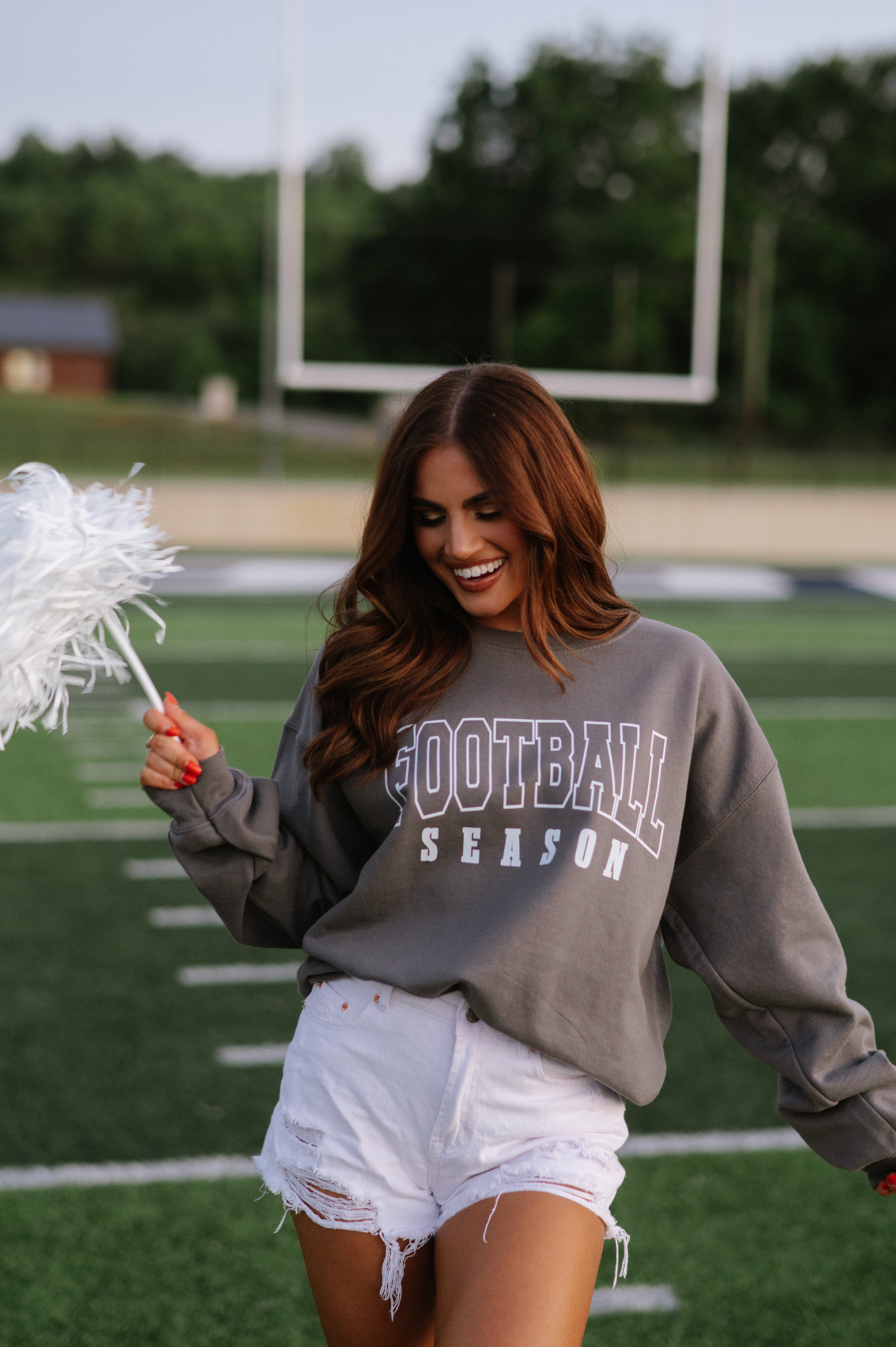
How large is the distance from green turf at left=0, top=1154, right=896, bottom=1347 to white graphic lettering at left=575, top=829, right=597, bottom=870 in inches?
50.2

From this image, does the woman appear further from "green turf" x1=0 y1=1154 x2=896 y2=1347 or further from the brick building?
the brick building

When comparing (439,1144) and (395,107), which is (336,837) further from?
(395,107)

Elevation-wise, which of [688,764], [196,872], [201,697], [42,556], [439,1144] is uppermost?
[42,556]

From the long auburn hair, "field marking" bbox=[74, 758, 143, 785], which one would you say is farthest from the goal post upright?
the long auburn hair

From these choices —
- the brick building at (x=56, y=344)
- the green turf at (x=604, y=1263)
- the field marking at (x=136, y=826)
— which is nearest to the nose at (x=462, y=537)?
the green turf at (x=604, y=1263)

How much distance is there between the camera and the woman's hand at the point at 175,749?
163 cm

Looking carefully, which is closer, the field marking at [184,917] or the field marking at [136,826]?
the field marking at [184,917]

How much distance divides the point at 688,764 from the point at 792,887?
7.0 inches

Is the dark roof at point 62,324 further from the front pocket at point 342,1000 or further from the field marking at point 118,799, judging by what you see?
the front pocket at point 342,1000

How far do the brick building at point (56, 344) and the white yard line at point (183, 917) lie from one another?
155ft

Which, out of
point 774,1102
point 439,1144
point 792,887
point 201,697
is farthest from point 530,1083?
point 201,697

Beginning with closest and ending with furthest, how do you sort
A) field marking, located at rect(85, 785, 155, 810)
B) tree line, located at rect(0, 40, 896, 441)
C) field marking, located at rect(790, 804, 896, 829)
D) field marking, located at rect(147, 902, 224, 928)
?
field marking, located at rect(147, 902, 224, 928), field marking, located at rect(790, 804, 896, 829), field marking, located at rect(85, 785, 155, 810), tree line, located at rect(0, 40, 896, 441)

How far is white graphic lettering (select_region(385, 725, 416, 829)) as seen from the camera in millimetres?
1674

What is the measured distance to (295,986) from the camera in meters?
4.16
